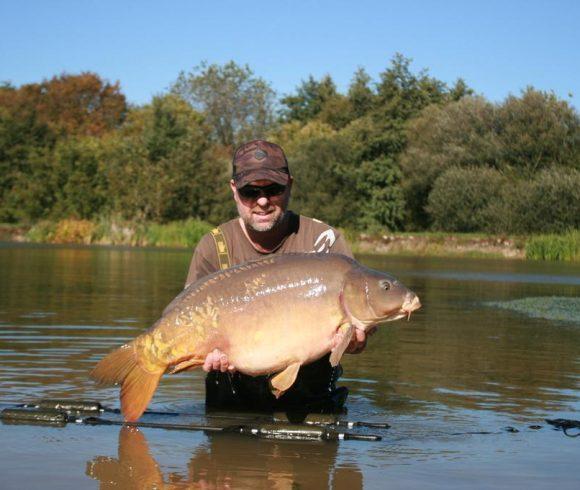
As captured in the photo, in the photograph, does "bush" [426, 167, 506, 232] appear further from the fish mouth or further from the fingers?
the fish mouth

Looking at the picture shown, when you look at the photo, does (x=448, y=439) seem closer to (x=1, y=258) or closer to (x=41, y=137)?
(x=1, y=258)

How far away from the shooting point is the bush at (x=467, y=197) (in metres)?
50.7

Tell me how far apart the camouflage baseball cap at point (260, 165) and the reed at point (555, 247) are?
119ft

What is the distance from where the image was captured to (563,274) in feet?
94.3

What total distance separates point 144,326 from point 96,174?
4841cm

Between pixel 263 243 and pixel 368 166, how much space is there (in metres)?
52.8

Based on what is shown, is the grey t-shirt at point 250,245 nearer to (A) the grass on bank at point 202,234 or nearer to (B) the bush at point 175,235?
(A) the grass on bank at point 202,234

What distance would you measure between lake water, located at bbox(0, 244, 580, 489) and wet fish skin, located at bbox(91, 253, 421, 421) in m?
0.47

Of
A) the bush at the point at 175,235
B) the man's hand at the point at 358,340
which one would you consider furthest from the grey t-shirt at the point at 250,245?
the bush at the point at 175,235

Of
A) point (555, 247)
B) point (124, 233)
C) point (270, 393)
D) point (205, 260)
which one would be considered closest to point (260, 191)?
point (205, 260)

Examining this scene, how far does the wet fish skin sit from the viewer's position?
5.32 meters

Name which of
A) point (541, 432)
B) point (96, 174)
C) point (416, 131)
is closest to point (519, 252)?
point (416, 131)

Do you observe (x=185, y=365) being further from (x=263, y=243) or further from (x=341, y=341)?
(x=263, y=243)

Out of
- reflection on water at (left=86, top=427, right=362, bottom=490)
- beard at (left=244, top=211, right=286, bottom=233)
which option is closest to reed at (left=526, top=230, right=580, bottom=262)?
beard at (left=244, top=211, right=286, bottom=233)
